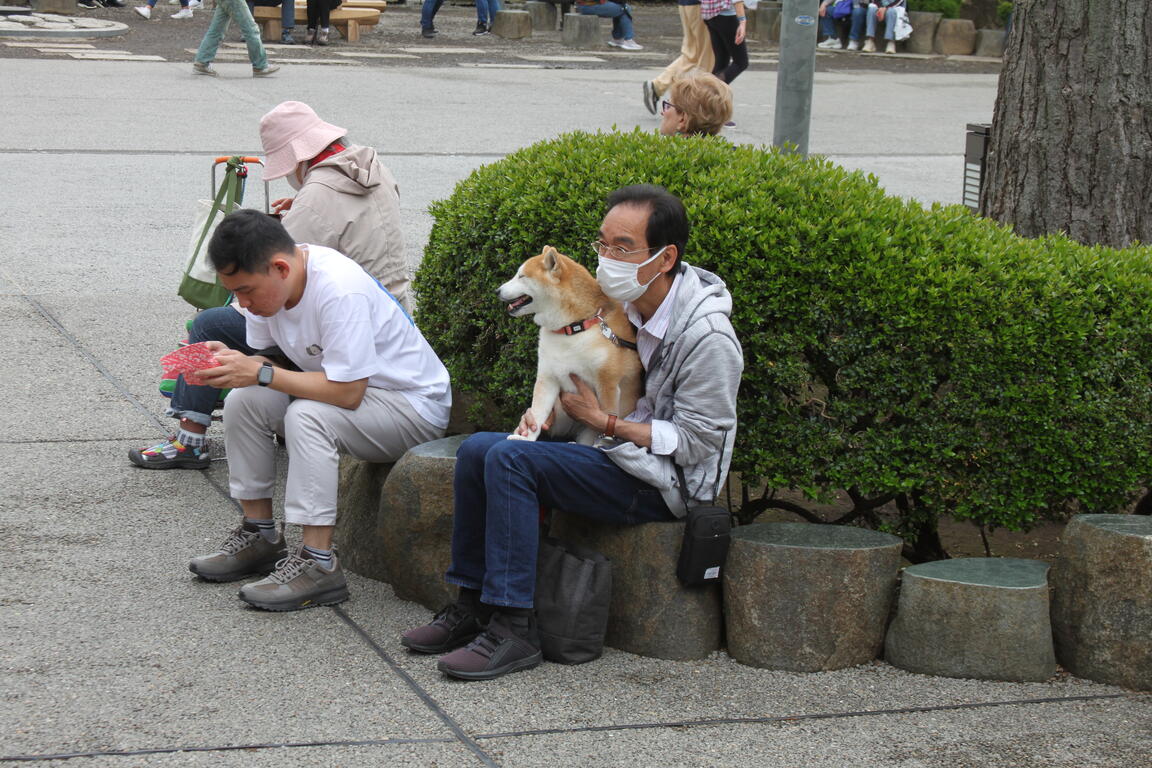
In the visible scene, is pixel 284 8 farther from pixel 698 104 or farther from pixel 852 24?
pixel 698 104

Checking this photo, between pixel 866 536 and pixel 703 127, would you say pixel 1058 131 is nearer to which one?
pixel 703 127

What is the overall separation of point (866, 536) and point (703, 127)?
284cm

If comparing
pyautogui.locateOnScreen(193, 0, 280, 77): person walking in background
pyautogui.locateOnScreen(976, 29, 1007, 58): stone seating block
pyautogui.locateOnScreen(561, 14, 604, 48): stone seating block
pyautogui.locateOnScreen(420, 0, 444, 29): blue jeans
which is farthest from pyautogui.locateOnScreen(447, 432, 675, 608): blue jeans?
pyautogui.locateOnScreen(976, 29, 1007, 58): stone seating block

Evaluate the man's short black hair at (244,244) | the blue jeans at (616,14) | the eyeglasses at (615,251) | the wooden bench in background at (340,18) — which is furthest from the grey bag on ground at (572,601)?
the blue jeans at (616,14)

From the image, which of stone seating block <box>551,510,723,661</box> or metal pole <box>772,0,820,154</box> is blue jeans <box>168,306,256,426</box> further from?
metal pole <box>772,0,820,154</box>

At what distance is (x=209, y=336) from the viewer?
16.6 ft

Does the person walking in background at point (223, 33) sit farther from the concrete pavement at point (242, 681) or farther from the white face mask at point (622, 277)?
the white face mask at point (622, 277)

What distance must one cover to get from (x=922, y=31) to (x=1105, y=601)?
21.3m

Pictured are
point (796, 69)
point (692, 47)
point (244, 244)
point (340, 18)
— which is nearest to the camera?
point (244, 244)

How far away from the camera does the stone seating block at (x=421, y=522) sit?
4.14 m

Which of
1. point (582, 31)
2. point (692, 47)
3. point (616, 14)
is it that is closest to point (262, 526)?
point (692, 47)

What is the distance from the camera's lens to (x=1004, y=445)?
410 cm

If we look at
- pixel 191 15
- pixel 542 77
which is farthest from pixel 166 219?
pixel 191 15

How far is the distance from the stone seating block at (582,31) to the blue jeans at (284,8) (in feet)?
15.1
